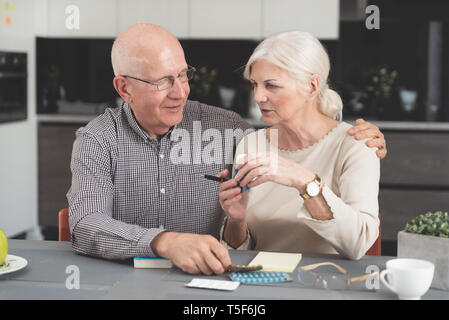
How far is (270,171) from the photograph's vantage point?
5.17 ft

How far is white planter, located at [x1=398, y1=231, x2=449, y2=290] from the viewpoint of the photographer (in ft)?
4.36

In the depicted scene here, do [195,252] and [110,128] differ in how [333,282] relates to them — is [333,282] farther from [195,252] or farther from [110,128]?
[110,128]

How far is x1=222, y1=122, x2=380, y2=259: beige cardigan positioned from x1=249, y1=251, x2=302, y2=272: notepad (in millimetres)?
136

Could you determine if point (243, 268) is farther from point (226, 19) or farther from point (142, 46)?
point (226, 19)

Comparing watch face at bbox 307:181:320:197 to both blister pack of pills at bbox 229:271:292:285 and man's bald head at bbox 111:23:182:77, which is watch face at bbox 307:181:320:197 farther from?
man's bald head at bbox 111:23:182:77

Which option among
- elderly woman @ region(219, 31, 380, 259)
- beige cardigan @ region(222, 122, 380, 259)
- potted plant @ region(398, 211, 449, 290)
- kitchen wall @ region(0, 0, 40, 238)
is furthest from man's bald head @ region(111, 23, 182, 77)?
kitchen wall @ region(0, 0, 40, 238)

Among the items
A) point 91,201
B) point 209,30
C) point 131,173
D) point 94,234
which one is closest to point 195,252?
point 94,234

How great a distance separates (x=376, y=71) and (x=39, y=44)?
2.50 metres

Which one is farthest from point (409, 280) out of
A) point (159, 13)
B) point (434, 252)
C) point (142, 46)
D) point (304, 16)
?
point (159, 13)

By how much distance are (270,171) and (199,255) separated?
300 mm

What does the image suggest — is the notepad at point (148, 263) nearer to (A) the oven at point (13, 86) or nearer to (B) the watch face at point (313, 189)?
(B) the watch face at point (313, 189)

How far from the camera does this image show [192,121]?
2.16 metres

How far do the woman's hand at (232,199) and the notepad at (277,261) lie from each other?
18cm

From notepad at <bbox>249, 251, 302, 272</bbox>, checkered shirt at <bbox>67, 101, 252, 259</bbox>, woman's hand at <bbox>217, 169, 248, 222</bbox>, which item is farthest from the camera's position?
checkered shirt at <bbox>67, 101, 252, 259</bbox>
